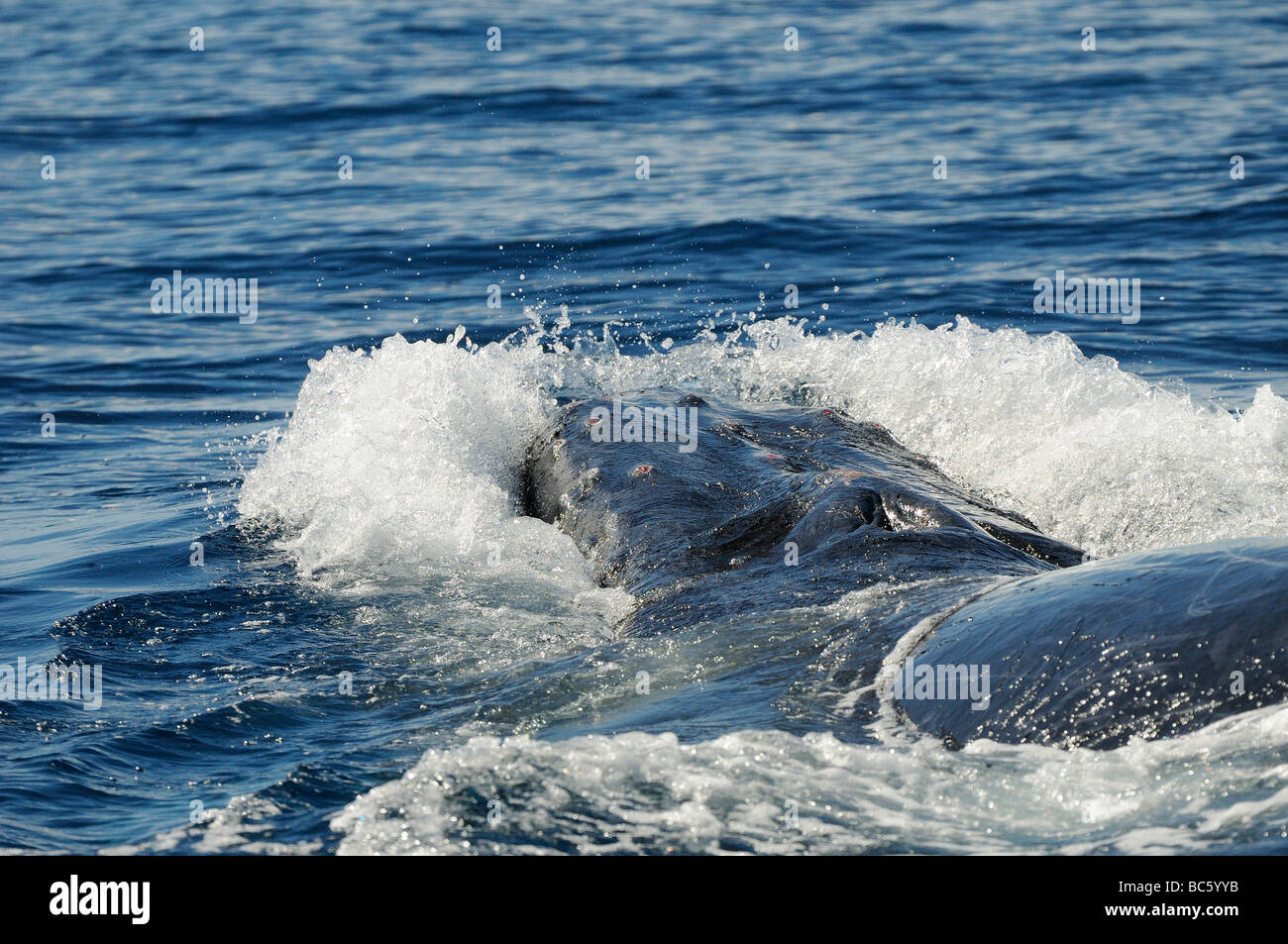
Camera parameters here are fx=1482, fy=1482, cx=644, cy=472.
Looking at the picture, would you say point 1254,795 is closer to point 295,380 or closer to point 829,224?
point 295,380

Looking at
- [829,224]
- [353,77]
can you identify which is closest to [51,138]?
[353,77]

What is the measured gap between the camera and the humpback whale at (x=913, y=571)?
470cm

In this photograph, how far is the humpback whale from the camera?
4.70m

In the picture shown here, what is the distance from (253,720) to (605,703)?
5.15 feet

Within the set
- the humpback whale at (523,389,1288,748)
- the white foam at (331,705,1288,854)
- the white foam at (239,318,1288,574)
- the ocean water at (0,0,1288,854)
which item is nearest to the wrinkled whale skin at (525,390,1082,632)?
the humpback whale at (523,389,1288,748)

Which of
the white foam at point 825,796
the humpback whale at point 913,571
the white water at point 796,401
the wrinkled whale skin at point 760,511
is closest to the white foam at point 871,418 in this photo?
the white water at point 796,401

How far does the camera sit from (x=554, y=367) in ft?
36.6

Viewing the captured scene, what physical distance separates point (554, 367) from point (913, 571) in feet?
17.4

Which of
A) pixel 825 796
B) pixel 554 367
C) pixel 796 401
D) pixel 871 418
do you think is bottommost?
pixel 825 796

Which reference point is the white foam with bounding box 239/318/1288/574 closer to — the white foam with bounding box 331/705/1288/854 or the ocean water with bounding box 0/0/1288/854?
the ocean water with bounding box 0/0/1288/854

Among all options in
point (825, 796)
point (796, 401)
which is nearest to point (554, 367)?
point (796, 401)

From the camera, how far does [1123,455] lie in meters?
9.23

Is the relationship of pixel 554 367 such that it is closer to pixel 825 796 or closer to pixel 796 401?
pixel 796 401

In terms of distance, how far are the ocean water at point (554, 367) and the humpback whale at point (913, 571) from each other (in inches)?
7.1
